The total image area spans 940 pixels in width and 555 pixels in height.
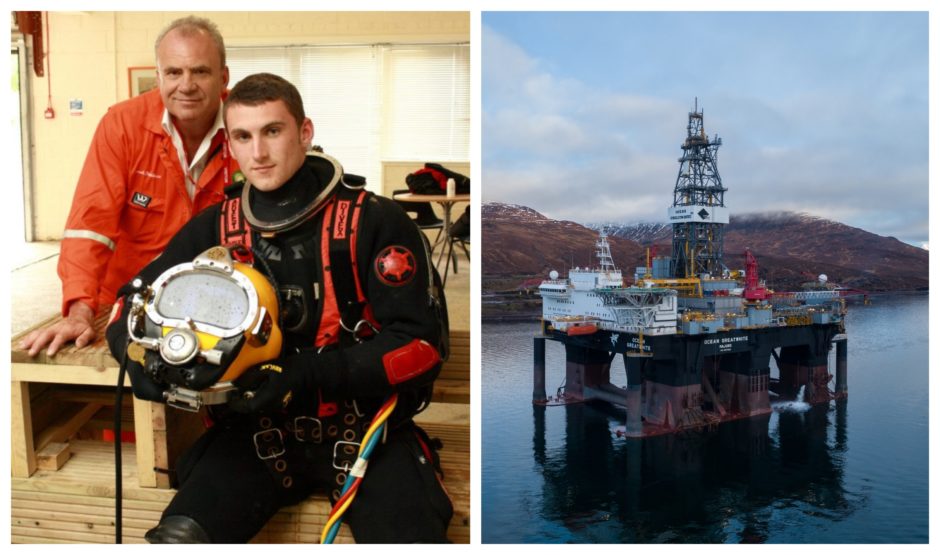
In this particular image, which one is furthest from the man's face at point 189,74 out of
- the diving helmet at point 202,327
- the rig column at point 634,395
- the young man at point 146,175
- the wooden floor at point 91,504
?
the rig column at point 634,395

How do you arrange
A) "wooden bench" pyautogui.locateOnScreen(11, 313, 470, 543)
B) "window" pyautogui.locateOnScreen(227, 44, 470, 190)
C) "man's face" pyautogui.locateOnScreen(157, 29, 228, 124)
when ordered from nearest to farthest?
"wooden bench" pyautogui.locateOnScreen(11, 313, 470, 543)
"man's face" pyautogui.locateOnScreen(157, 29, 228, 124)
"window" pyautogui.locateOnScreen(227, 44, 470, 190)

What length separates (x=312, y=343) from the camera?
149 cm

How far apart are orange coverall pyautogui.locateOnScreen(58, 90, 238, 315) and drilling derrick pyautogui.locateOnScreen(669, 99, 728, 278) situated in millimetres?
1323

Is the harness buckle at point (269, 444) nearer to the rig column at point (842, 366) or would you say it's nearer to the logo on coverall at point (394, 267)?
the logo on coverall at point (394, 267)

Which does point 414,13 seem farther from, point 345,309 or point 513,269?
point 345,309

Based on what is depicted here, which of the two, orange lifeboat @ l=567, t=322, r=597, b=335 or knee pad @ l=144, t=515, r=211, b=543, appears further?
orange lifeboat @ l=567, t=322, r=597, b=335

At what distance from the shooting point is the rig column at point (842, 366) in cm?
233

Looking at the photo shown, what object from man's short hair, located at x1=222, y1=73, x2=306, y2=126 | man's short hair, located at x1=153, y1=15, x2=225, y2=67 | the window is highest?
the window

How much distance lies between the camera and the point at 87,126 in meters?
6.50

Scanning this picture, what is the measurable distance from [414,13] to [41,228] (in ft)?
11.0

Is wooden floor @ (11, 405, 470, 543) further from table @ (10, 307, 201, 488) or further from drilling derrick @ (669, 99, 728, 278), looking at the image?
drilling derrick @ (669, 99, 728, 278)

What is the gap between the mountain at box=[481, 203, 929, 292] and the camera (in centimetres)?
217

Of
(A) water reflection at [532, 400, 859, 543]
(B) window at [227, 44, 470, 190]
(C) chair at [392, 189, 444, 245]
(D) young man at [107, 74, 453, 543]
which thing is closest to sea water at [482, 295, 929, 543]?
(A) water reflection at [532, 400, 859, 543]

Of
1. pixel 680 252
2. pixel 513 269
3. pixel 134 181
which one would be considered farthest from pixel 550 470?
pixel 134 181
